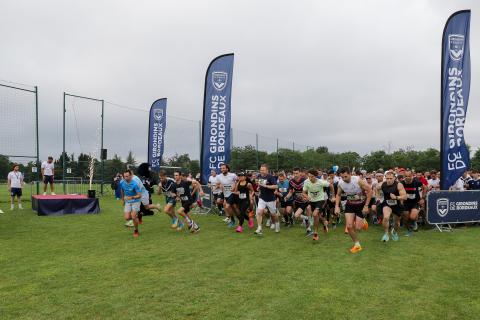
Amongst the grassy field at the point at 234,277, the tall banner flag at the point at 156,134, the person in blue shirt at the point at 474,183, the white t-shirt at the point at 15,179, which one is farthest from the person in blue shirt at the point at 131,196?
the tall banner flag at the point at 156,134

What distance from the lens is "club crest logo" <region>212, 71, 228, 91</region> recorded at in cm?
1650

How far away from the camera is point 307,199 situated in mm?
10438

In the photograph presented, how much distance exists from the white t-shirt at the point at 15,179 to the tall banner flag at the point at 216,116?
24.8 ft

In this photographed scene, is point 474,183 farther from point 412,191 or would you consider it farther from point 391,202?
point 391,202

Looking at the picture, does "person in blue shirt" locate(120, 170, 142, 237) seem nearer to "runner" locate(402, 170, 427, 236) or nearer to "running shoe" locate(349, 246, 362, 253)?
"running shoe" locate(349, 246, 362, 253)

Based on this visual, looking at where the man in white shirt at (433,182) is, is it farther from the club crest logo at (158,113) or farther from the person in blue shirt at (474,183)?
the club crest logo at (158,113)

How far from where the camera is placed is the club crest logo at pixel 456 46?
12.2 metres

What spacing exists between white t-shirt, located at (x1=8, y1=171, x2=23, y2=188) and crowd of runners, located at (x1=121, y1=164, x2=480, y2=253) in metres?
A: 6.75

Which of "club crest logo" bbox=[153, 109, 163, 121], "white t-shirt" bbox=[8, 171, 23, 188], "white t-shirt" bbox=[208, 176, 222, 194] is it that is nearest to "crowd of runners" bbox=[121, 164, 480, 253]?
"white t-shirt" bbox=[208, 176, 222, 194]

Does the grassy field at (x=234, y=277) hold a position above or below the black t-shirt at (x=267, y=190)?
below

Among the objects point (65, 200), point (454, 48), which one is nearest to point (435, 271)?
point (454, 48)

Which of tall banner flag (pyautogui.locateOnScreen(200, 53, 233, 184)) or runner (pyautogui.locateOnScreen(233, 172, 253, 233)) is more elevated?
tall banner flag (pyautogui.locateOnScreen(200, 53, 233, 184))

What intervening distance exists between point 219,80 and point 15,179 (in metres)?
9.38

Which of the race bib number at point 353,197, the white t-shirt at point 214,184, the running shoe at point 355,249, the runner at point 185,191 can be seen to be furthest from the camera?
the white t-shirt at point 214,184
